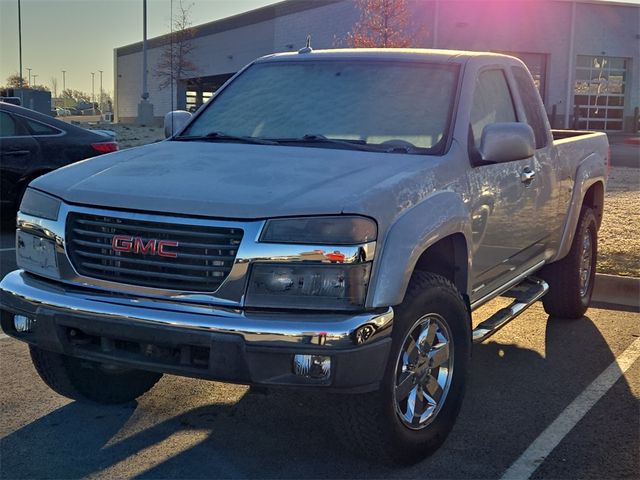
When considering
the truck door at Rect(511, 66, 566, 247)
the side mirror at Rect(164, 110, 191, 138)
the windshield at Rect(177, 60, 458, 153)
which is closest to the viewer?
the windshield at Rect(177, 60, 458, 153)

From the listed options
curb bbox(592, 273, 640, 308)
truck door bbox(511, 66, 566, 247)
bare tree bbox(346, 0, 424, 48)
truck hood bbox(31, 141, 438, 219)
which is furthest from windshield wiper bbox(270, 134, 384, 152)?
bare tree bbox(346, 0, 424, 48)

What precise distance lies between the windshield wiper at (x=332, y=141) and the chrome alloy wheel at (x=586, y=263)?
2.87 metres

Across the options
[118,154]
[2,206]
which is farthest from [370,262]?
[2,206]

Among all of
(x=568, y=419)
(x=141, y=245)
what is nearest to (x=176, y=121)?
(x=141, y=245)

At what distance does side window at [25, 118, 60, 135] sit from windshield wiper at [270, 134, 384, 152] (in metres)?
6.26

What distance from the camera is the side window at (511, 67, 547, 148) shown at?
5395 mm

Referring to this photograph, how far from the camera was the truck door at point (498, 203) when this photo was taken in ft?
14.1

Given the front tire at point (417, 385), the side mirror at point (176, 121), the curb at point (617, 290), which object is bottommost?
the curb at point (617, 290)

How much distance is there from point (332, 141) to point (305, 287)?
125 cm

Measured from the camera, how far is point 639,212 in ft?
36.8

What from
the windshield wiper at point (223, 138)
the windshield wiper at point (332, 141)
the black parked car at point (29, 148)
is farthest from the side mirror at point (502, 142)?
the black parked car at point (29, 148)

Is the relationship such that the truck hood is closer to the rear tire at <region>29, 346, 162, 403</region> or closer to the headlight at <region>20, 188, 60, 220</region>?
the headlight at <region>20, 188, 60, 220</region>

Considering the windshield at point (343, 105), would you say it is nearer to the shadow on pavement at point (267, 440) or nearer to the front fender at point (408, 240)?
the front fender at point (408, 240)

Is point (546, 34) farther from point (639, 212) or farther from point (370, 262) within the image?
point (370, 262)
